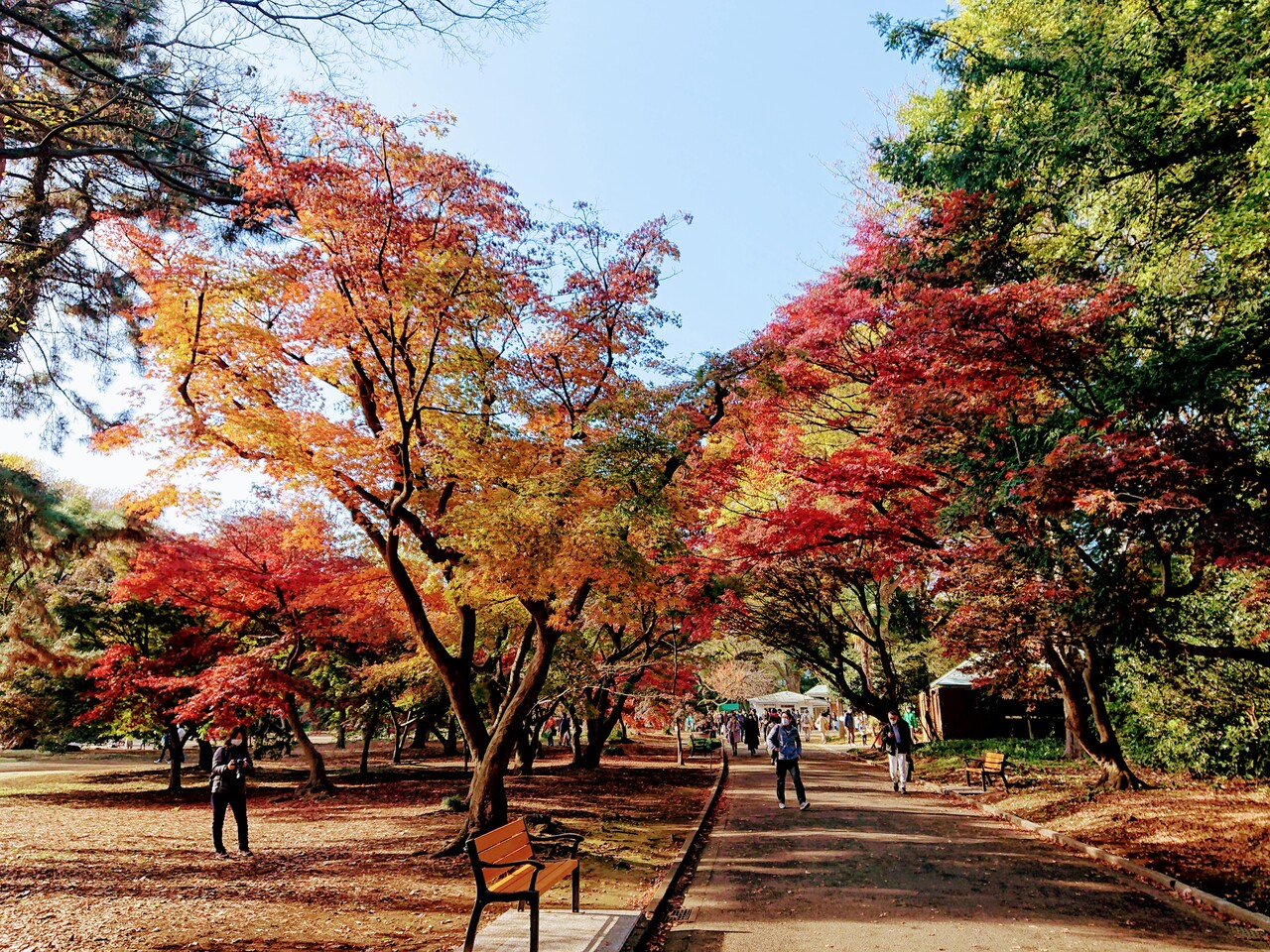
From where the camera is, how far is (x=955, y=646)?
14.7 m

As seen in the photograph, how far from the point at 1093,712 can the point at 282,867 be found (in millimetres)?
13725

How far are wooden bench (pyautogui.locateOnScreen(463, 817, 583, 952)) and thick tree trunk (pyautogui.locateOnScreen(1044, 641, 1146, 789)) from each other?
9669 mm

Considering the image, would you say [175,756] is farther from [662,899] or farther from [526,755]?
[662,899]

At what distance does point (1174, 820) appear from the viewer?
9469mm

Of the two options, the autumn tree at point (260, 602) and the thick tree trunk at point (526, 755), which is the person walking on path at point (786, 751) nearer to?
the autumn tree at point (260, 602)

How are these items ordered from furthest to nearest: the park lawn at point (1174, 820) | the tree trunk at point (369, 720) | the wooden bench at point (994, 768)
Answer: the tree trunk at point (369, 720), the wooden bench at point (994, 768), the park lawn at point (1174, 820)

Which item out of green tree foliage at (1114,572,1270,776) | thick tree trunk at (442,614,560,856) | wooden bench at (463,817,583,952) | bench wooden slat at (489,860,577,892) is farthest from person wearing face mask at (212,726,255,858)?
green tree foliage at (1114,572,1270,776)

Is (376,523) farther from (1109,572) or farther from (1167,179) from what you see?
(1167,179)

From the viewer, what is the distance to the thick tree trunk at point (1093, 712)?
12.4 m

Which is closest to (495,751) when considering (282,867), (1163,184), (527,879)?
(282,867)

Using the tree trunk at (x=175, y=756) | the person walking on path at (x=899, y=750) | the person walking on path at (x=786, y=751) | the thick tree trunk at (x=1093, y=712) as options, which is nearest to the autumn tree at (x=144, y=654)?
the tree trunk at (x=175, y=756)

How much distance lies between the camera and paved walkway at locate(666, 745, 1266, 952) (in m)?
5.70

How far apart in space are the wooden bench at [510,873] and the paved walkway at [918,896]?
3.92ft

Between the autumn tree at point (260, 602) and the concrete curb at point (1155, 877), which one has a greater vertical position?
the autumn tree at point (260, 602)
